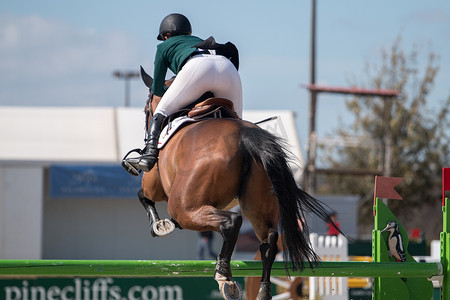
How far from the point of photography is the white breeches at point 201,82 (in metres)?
4.86

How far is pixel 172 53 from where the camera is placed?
5.08 meters

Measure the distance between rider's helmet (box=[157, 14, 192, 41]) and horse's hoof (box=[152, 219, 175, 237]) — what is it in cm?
135

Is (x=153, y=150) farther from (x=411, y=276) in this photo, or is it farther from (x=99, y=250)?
(x=99, y=250)

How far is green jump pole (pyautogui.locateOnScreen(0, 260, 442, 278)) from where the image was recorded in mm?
4389

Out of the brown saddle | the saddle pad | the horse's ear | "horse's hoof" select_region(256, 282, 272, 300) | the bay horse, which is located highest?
the horse's ear

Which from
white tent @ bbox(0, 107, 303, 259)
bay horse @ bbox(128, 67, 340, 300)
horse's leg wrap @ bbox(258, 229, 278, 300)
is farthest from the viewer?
white tent @ bbox(0, 107, 303, 259)

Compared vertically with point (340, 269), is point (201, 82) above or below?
above

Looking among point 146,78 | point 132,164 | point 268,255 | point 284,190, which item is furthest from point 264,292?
point 146,78

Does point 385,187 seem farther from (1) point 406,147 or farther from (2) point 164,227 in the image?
(1) point 406,147

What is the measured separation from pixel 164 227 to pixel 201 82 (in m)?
0.95

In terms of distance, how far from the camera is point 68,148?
699 inches

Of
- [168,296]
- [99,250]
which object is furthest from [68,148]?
[168,296]

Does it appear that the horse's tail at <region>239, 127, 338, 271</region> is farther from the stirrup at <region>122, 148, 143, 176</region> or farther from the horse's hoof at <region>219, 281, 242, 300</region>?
the stirrup at <region>122, 148, 143, 176</region>

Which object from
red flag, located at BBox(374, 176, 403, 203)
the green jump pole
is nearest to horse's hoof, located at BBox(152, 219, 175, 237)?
the green jump pole
